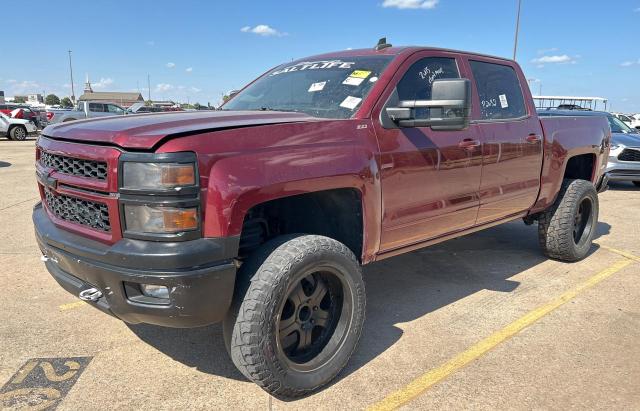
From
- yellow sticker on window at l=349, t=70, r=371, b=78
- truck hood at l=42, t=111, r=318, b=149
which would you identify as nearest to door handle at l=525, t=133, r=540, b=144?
yellow sticker on window at l=349, t=70, r=371, b=78

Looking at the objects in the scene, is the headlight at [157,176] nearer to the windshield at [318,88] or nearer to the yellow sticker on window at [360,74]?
the windshield at [318,88]

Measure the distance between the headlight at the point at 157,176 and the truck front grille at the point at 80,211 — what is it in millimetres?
255

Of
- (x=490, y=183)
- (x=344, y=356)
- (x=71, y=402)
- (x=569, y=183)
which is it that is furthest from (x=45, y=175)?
(x=569, y=183)

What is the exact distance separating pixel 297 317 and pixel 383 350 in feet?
2.62

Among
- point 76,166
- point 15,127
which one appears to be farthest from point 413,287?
point 15,127

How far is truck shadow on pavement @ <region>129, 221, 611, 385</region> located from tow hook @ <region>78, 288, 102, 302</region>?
83 cm

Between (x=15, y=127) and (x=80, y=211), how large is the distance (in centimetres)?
2194

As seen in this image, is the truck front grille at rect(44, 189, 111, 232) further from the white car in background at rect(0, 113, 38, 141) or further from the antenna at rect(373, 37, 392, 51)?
the white car in background at rect(0, 113, 38, 141)

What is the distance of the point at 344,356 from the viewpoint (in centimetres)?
290

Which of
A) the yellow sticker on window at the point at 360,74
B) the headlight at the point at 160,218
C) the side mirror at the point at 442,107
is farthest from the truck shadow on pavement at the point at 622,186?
the headlight at the point at 160,218

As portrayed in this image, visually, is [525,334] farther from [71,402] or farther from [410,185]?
[71,402]

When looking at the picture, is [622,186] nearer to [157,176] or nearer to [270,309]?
[270,309]

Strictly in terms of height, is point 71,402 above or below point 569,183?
below

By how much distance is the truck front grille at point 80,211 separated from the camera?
244 cm
